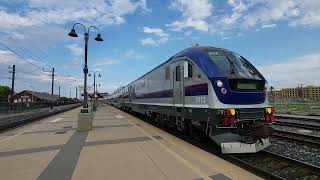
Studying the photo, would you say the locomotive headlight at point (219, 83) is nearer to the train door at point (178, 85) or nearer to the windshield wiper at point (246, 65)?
the windshield wiper at point (246, 65)

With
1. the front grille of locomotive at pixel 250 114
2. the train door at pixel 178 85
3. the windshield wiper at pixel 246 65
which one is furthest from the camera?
the train door at pixel 178 85

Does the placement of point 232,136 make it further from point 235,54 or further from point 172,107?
point 172,107

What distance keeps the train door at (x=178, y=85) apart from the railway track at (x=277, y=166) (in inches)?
142

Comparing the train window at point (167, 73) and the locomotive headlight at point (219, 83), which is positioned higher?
the train window at point (167, 73)

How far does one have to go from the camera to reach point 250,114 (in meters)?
9.93

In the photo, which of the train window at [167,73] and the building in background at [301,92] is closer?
the train window at [167,73]

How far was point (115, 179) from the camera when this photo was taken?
7270 millimetres

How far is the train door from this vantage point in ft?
42.0

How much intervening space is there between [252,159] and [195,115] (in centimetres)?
234

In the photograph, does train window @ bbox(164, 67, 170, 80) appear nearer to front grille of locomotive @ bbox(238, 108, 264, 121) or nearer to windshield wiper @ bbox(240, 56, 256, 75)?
windshield wiper @ bbox(240, 56, 256, 75)

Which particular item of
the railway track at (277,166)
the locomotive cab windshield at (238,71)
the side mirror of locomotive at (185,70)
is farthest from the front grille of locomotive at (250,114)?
the side mirror of locomotive at (185,70)

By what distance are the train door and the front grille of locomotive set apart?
3204 mm

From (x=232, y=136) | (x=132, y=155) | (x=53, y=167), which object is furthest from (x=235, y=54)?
(x=53, y=167)

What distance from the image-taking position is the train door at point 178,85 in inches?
504
